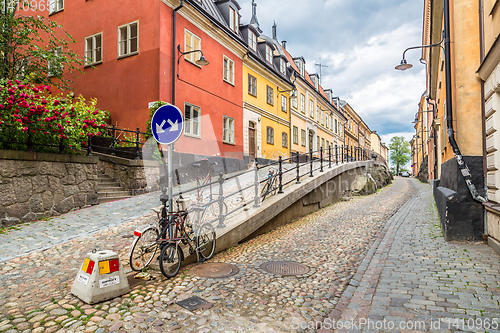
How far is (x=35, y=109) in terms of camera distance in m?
7.25

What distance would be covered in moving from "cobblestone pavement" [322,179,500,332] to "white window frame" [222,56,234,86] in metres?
13.9

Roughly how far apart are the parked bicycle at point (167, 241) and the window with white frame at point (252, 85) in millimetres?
16221

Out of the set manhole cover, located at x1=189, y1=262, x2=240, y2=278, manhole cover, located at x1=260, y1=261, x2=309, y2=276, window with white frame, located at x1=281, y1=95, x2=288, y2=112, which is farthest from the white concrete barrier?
window with white frame, located at x1=281, y1=95, x2=288, y2=112

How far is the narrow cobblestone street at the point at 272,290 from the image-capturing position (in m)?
3.41

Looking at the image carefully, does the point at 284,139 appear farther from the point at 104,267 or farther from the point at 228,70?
the point at 104,267

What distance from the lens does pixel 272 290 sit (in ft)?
14.3

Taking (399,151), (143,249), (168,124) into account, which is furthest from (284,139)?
(399,151)

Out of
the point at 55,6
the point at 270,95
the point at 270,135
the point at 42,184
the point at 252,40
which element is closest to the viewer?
the point at 42,184

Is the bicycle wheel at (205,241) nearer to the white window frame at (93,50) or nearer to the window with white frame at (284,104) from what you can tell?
the white window frame at (93,50)

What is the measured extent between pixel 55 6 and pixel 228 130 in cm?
1136

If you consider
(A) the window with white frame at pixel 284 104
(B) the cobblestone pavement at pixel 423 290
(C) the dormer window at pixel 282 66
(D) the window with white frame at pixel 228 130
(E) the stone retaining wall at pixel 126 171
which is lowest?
(B) the cobblestone pavement at pixel 423 290

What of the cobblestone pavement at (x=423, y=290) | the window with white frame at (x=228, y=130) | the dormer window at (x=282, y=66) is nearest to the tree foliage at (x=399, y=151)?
the dormer window at (x=282, y=66)

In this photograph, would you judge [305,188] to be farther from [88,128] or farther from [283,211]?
[88,128]

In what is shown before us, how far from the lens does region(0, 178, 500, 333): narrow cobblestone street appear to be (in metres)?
3.41
